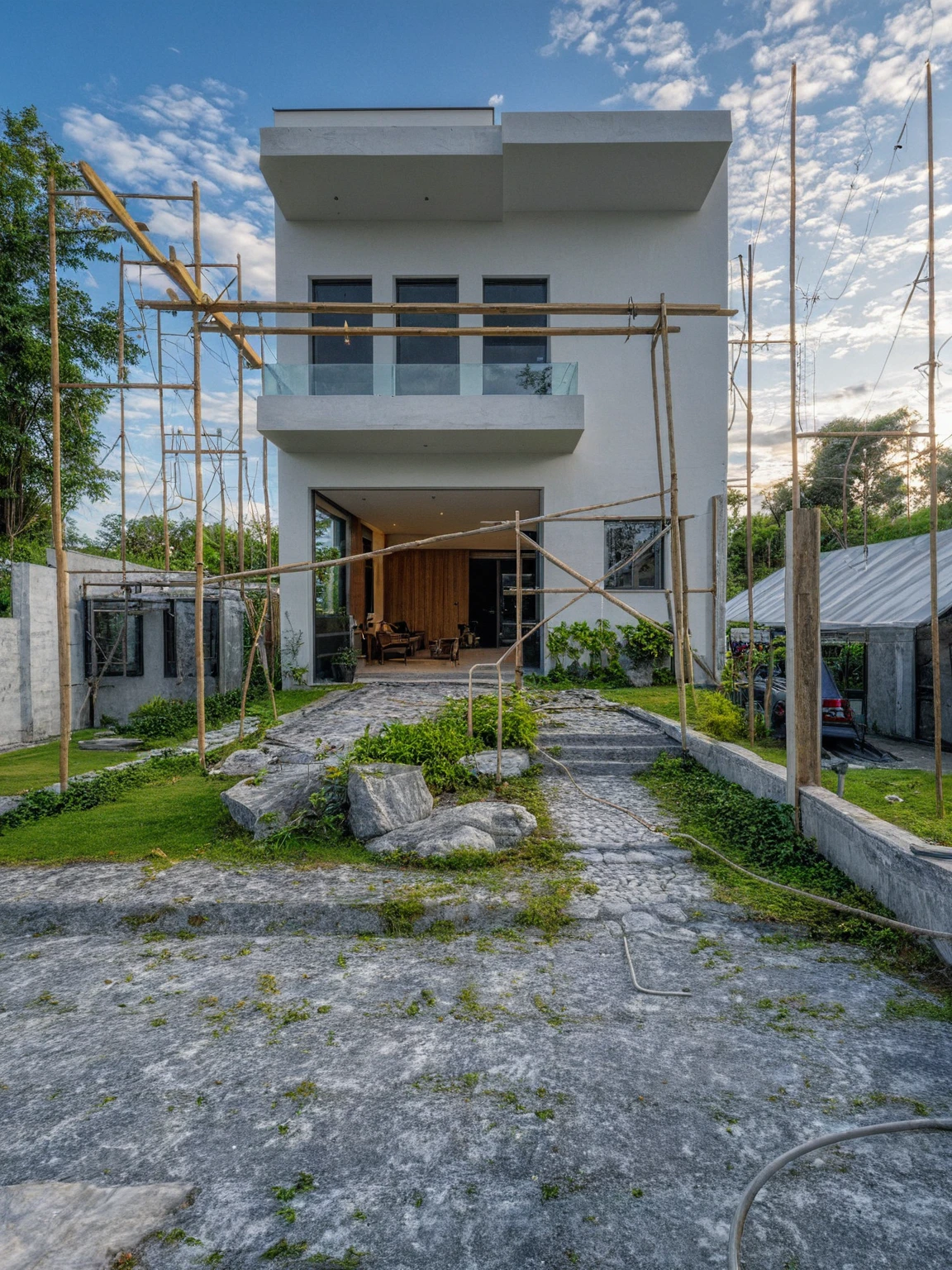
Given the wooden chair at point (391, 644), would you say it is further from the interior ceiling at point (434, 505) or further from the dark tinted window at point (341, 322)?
the dark tinted window at point (341, 322)

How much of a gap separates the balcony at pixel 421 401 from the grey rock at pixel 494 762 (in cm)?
717

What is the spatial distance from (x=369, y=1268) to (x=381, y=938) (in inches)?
82.1

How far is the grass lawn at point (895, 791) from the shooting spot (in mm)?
4332

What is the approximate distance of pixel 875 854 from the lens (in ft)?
12.4

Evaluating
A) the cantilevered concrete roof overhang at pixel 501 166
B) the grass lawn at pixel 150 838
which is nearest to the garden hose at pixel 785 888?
the grass lawn at pixel 150 838

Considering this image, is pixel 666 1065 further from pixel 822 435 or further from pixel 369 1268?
pixel 822 435

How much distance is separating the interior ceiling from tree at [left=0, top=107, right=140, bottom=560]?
10.1 metres

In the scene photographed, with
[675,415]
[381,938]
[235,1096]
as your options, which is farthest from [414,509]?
Result: [235,1096]

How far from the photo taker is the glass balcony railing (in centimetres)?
1198

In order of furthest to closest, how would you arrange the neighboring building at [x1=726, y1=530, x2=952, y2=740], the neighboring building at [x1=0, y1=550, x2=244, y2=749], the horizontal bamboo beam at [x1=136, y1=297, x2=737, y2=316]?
the neighboring building at [x1=0, y1=550, x2=244, y2=749]
the neighboring building at [x1=726, y1=530, x2=952, y2=740]
the horizontal bamboo beam at [x1=136, y1=297, x2=737, y2=316]

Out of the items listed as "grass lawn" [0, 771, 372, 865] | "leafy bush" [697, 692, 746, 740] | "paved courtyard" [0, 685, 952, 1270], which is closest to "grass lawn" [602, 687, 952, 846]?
"leafy bush" [697, 692, 746, 740]

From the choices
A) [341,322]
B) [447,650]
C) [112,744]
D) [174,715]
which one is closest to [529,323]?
[341,322]

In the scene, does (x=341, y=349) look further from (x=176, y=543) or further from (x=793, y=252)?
(x=176, y=543)

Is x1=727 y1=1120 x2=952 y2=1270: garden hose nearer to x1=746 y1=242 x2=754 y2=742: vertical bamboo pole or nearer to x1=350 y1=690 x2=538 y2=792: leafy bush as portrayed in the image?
x1=350 y1=690 x2=538 y2=792: leafy bush
